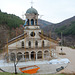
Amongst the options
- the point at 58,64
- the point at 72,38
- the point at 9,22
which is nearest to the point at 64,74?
the point at 58,64

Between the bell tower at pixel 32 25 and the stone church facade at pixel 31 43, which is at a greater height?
the bell tower at pixel 32 25

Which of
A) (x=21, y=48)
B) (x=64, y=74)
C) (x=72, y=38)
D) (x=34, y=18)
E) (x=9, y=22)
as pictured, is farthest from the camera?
(x=72, y=38)

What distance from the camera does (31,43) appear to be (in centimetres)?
2514

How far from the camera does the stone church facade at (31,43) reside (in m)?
24.0

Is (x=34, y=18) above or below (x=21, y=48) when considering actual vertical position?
above

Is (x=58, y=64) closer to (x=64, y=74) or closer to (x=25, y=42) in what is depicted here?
(x=64, y=74)

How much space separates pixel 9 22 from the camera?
8319cm

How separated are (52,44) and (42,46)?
9.23 ft

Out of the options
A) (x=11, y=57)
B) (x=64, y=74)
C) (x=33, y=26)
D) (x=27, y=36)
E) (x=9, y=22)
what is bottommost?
(x=64, y=74)

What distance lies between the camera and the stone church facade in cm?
2403

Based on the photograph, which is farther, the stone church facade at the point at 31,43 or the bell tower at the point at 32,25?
the bell tower at the point at 32,25

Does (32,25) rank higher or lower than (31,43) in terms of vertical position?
higher

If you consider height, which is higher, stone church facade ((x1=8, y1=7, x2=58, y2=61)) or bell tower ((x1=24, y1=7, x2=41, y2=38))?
bell tower ((x1=24, y1=7, x2=41, y2=38))

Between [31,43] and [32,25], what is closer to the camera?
[31,43]
